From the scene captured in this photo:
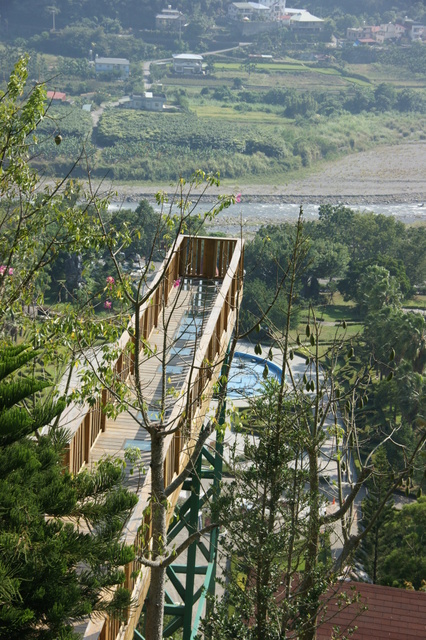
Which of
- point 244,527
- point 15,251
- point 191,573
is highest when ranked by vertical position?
point 15,251

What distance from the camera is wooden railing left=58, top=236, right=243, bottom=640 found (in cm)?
649

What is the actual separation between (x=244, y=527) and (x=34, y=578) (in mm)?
2437

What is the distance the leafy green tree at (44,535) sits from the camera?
4.87m

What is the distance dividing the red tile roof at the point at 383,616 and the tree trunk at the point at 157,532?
17.6ft

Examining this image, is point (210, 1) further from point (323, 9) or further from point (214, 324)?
point (214, 324)

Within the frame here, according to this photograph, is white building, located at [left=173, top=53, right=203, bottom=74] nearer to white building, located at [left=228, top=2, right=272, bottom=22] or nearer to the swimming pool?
white building, located at [left=228, top=2, right=272, bottom=22]

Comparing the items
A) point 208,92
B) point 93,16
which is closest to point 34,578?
point 208,92

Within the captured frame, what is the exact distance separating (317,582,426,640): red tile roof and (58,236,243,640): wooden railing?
12.6 ft

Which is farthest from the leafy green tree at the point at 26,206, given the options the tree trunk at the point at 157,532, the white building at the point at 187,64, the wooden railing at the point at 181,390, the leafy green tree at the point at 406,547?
the white building at the point at 187,64

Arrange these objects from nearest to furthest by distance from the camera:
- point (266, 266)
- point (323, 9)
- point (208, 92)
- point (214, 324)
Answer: point (214, 324) < point (266, 266) < point (208, 92) < point (323, 9)

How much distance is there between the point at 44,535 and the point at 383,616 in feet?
26.8

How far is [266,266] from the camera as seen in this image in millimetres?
46812

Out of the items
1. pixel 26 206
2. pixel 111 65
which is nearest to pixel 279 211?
pixel 111 65

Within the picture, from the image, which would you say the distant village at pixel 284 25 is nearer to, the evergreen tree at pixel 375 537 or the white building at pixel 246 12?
the white building at pixel 246 12
